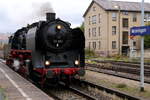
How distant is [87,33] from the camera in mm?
60625

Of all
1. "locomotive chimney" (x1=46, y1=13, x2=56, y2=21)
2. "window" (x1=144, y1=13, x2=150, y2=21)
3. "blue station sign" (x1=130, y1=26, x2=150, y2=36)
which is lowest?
"blue station sign" (x1=130, y1=26, x2=150, y2=36)

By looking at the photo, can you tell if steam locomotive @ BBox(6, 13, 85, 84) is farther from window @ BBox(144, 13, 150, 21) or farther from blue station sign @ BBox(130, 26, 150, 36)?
window @ BBox(144, 13, 150, 21)

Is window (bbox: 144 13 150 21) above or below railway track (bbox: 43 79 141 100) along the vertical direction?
above

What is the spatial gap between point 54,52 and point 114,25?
41.0 m

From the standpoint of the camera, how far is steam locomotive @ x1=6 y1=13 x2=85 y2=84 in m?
13.5

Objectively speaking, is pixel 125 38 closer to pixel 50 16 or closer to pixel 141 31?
pixel 50 16

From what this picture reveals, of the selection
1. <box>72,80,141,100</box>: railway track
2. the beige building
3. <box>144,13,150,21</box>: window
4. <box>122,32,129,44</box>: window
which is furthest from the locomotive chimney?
<box>144,13,150,21</box>: window

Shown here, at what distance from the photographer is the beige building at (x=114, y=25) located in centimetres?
5344

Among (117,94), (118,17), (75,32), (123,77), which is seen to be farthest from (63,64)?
(118,17)

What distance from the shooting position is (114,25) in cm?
5397

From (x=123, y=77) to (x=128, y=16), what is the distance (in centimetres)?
3859

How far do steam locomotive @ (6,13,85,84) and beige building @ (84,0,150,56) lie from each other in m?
38.4

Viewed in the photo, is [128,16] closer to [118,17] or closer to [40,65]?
[118,17]

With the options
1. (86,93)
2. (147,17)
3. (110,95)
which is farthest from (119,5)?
(110,95)
